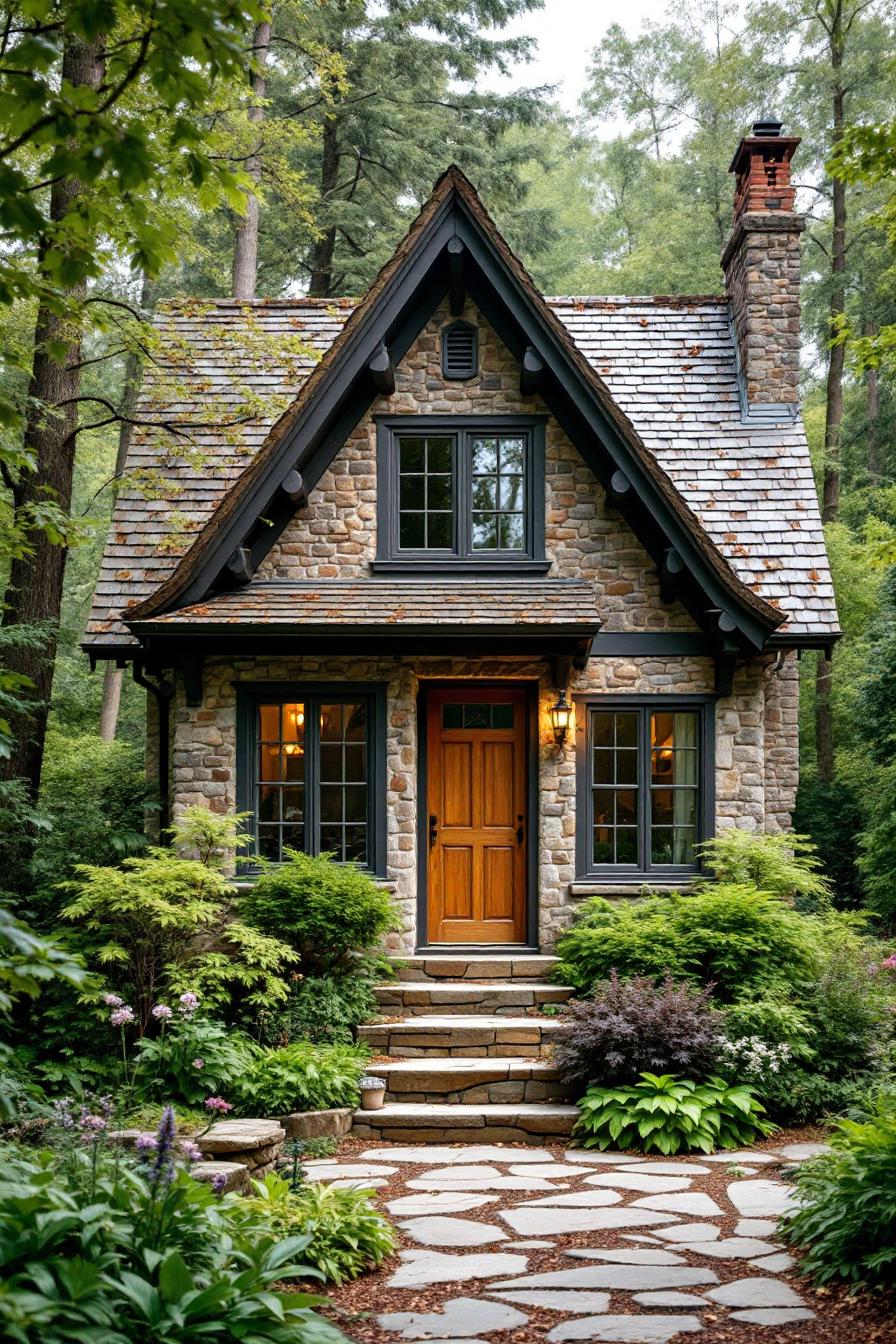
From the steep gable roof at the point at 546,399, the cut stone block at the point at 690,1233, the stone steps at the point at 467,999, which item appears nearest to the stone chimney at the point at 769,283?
the steep gable roof at the point at 546,399

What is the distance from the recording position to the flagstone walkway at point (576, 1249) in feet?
15.8

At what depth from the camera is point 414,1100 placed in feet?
29.6

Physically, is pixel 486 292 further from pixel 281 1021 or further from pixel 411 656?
pixel 281 1021

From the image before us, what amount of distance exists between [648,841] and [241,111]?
8284mm

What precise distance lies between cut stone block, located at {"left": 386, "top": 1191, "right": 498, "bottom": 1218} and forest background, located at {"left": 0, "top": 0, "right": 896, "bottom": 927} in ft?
12.7

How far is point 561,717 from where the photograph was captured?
1114 centimetres

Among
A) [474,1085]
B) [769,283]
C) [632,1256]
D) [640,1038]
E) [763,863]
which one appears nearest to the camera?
[632,1256]

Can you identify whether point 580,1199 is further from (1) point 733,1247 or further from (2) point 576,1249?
(1) point 733,1247

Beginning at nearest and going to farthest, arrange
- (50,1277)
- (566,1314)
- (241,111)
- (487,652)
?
1. (50,1277)
2. (566,1314)
3. (487,652)
4. (241,111)

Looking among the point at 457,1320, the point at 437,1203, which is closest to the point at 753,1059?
the point at 437,1203

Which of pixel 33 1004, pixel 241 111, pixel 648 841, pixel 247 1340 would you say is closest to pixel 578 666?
pixel 648 841

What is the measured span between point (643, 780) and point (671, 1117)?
388cm

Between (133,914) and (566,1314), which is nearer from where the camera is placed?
(566,1314)

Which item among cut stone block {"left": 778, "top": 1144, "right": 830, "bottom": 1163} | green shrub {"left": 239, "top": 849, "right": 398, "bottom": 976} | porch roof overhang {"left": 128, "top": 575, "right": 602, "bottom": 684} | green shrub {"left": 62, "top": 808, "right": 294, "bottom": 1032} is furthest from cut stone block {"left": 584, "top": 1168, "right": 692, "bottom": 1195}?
porch roof overhang {"left": 128, "top": 575, "right": 602, "bottom": 684}
